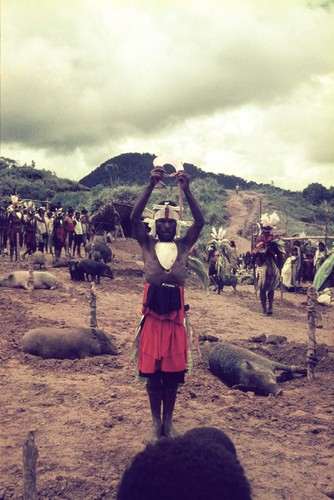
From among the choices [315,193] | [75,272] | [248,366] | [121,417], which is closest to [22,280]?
[75,272]

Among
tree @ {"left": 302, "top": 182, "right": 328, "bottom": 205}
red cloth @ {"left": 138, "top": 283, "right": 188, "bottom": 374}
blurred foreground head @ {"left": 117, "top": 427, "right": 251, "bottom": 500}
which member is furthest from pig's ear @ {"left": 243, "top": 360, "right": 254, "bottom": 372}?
tree @ {"left": 302, "top": 182, "right": 328, "bottom": 205}

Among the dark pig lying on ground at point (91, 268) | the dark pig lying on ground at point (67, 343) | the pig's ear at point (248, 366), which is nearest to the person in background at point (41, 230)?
the dark pig lying on ground at point (91, 268)

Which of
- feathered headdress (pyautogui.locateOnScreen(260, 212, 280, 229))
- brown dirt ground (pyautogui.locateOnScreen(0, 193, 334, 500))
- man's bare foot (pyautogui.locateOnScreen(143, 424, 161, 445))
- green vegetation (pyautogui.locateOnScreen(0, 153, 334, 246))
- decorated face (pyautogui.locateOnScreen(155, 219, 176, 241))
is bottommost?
brown dirt ground (pyautogui.locateOnScreen(0, 193, 334, 500))

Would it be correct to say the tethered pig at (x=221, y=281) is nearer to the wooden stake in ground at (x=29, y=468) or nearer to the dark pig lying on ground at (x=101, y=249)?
the dark pig lying on ground at (x=101, y=249)

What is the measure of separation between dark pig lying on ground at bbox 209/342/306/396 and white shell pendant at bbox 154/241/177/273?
2.21 meters

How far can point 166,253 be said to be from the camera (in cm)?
362

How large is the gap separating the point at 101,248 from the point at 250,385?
1183cm

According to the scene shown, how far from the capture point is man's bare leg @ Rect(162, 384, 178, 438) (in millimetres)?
3572

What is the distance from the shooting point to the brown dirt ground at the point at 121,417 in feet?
10.6

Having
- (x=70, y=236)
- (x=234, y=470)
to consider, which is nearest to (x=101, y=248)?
(x=70, y=236)

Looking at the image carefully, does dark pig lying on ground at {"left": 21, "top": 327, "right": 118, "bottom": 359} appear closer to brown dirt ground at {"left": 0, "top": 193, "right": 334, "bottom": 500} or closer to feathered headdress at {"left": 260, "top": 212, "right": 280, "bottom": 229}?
brown dirt ground at {"left": 0, "top": 193, "right": 334, "bottom": 500}

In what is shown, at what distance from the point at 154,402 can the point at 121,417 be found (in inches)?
30.4

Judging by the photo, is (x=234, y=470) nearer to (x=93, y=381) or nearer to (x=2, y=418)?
(x=2, y=418)

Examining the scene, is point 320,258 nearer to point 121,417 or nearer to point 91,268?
point 91,268
